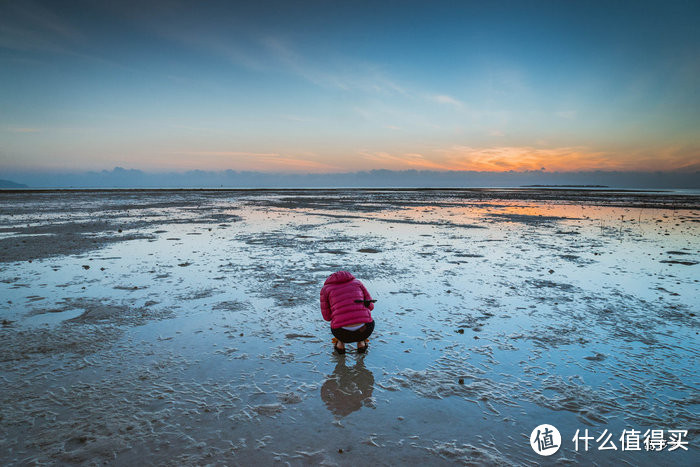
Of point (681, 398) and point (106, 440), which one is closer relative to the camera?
point (106, 440)

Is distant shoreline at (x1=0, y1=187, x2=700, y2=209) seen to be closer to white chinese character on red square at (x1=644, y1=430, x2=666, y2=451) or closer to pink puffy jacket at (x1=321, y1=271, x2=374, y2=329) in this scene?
pink puffy jacket at (x1=321, y1=271, x2=374, y2=329)

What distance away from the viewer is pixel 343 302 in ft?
18.5

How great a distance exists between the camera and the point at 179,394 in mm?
4582

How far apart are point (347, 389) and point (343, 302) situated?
1363 mm

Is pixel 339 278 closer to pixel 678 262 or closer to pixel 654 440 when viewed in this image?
pixel 654 440

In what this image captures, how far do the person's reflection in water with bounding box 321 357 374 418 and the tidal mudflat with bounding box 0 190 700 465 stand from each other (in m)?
0.03

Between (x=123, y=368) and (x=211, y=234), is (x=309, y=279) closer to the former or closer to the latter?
(x=123, y=368)

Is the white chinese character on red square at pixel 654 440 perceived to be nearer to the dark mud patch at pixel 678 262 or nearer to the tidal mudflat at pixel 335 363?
the tidal mudflat at pixel 335 363

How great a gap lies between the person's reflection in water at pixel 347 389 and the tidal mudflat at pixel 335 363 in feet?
0.09

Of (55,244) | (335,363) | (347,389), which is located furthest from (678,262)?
(55,244)

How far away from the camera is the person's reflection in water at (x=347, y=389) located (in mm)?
4406

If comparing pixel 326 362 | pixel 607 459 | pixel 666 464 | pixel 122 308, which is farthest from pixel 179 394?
pixel 666 464

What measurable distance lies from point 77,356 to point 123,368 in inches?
41.8

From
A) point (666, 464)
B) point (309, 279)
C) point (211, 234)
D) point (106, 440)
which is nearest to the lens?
point (666, 464)
